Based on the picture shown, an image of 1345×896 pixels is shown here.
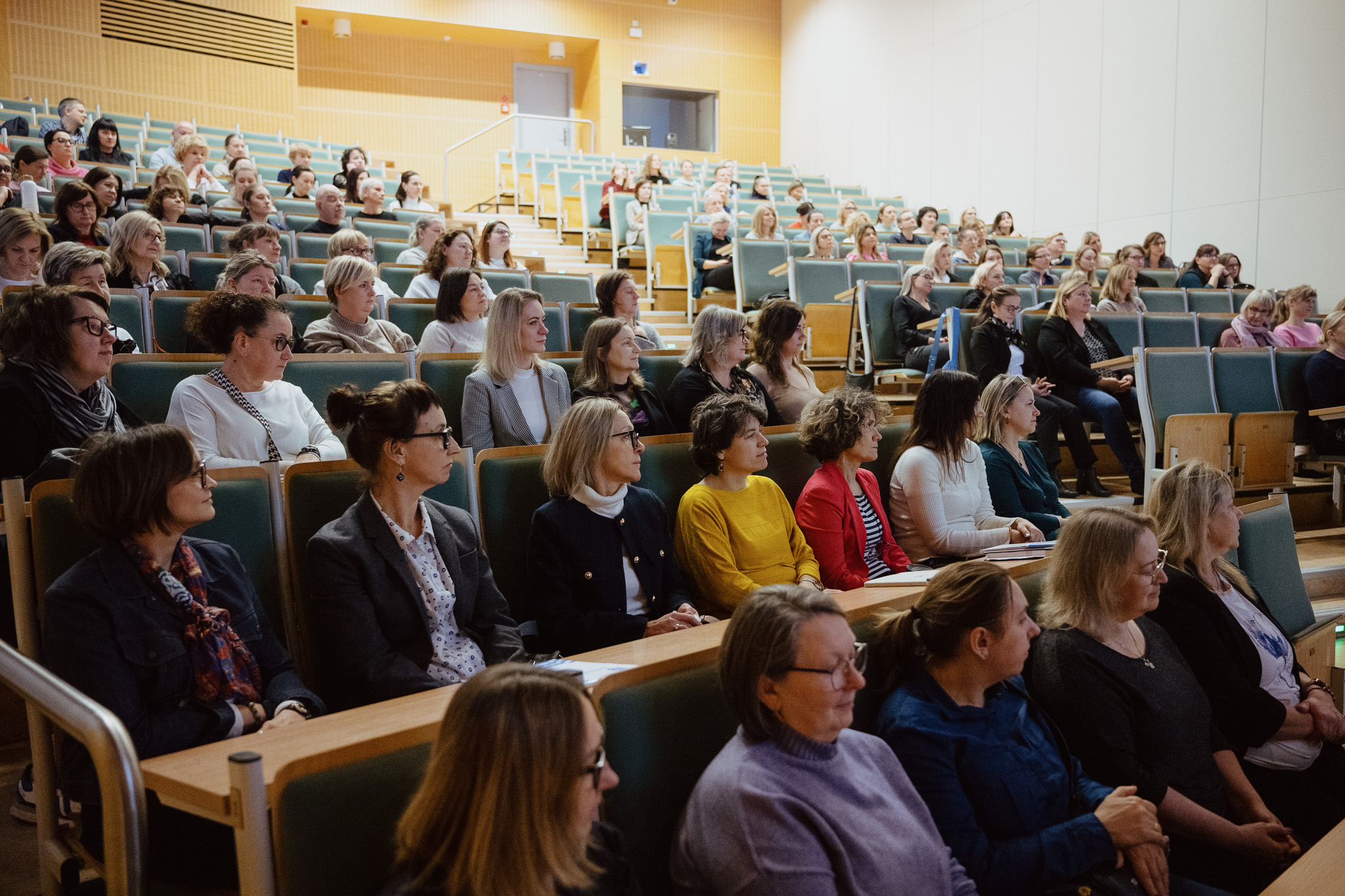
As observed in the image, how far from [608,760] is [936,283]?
12.3 feet

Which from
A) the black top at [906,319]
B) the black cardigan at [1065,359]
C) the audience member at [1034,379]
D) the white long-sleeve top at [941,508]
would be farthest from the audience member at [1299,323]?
the white long-sleeve top at [941,508]

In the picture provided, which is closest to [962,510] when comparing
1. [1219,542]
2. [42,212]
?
[1219,542]

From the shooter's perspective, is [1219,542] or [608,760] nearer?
[608,760]

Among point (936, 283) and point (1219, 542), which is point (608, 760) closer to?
point (1219, 542)

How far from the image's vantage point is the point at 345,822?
0.79 metres

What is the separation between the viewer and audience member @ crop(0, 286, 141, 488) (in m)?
1.65

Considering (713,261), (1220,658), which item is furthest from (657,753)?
(713,261)

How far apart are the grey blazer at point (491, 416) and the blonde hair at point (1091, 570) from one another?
121 cm

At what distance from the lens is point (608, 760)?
931 mm

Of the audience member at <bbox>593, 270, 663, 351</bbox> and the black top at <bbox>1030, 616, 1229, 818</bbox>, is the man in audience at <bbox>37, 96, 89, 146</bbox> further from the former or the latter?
the black top at <bbox>1030, 616, 1229, 818</bbox>

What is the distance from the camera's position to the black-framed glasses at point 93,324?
170 centimetres

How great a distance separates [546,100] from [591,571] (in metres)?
10.2

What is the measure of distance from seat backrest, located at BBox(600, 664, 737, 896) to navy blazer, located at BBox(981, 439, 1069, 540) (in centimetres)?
155

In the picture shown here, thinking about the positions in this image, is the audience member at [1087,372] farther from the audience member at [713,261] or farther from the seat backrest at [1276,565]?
the audience member at [713,261]
